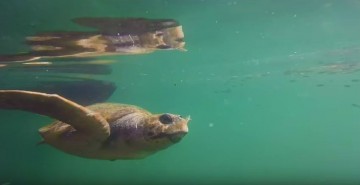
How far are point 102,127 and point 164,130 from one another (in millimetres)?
1166

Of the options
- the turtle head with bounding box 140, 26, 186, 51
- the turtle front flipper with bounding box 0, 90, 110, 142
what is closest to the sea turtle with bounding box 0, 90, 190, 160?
the turtle front flipper with bounding box 0, 90, 110, 142

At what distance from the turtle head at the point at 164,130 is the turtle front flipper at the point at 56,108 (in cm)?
83

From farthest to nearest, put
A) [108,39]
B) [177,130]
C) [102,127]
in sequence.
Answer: [108,39]
[102,127]
[177,130]

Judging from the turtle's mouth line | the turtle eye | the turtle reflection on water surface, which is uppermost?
the turtle reflection on water surface

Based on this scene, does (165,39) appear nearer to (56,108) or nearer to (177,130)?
(177,130)

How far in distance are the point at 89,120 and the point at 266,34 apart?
1111 cm

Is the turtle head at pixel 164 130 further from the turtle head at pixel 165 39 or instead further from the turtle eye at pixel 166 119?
the turtle head at pixel 165 39

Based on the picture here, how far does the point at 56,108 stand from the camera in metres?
5.60

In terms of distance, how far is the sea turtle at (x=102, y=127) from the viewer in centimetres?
545

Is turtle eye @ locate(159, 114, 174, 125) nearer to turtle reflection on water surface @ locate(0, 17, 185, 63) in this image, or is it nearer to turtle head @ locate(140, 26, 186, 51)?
turtle reflection on water surface @ locate(0, 17, 185, 63)

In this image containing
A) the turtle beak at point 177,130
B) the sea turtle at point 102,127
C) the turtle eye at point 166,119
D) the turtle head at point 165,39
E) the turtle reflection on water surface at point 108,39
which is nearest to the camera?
the sea turtle at point 102,127

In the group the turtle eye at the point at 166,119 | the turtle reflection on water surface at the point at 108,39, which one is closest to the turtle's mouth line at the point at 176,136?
the turtle eye at the point at 166,119

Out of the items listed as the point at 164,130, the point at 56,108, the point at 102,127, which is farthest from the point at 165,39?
the point at 56,108

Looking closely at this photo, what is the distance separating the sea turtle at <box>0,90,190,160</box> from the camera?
5.45 meters
